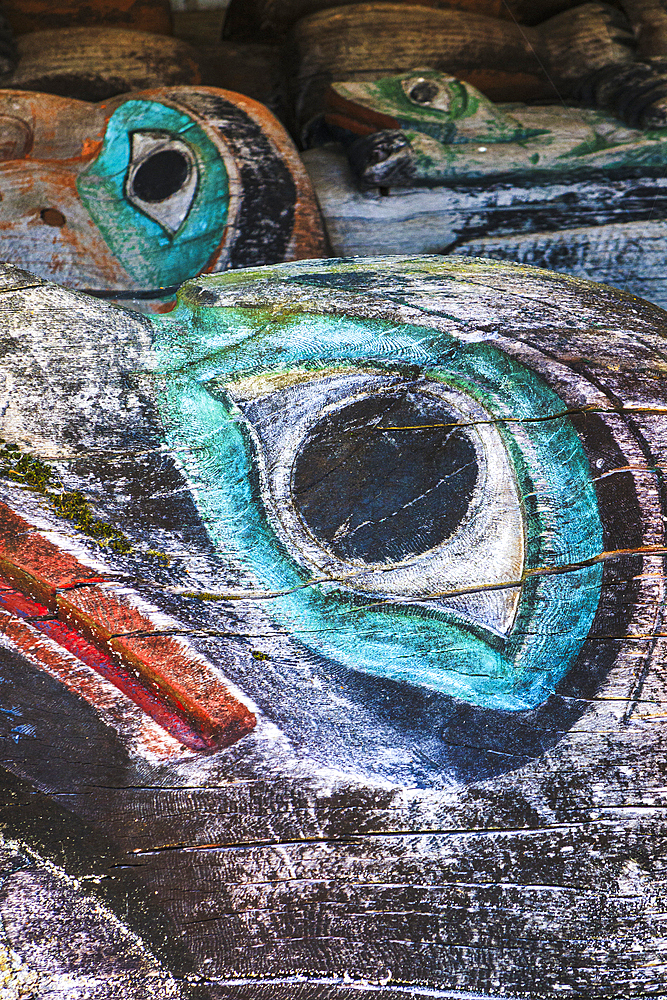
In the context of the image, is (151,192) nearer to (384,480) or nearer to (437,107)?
(437,107)

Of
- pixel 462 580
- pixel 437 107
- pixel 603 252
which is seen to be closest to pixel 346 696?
pixel 462 580

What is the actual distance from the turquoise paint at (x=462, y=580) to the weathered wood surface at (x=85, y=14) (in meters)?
2.81

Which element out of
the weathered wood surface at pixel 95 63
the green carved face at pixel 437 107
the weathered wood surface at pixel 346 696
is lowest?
the weathered wood surface at pixel 346 696

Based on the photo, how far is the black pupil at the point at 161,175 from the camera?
2174 mm

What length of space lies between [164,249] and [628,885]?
1.93 meters

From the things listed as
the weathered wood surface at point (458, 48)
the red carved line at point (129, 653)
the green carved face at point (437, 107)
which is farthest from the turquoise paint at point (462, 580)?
the weathered wood surface at point (458, 48)

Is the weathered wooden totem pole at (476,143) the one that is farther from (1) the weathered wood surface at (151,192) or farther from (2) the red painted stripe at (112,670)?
(2) the red painted stripe at (112,670)

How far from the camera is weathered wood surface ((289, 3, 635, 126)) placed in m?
3.12

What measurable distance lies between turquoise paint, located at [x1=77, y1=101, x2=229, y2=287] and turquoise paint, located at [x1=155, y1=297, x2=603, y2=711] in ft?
3.49

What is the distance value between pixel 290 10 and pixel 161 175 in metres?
1.81

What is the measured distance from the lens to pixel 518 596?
99cm

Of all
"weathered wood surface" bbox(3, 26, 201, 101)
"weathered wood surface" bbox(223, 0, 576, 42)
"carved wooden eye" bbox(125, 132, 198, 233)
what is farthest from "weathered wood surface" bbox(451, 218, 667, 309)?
"weathered wood surface" bbox(223, 0, 576, 42)

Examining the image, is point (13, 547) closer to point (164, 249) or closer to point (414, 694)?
point (414, 694)

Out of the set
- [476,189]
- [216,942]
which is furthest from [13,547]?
[476,189]
